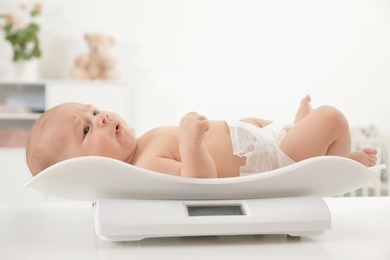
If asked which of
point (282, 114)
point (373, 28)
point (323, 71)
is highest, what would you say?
point (373, 28)

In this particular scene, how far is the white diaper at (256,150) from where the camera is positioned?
113 centimetres

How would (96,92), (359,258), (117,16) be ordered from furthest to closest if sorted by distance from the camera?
(117,16), (96,92), (359,258)

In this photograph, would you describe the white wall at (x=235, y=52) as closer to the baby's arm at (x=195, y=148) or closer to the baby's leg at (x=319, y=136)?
the baby's leg at (x=319, y=136)

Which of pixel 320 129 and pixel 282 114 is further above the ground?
pixel 320 129

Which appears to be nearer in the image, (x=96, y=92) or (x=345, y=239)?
(x=345, y=239)

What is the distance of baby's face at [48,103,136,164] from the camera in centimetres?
113

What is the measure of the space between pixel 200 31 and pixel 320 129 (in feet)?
10.8

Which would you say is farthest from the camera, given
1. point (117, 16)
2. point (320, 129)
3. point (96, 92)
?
point (117, 16)

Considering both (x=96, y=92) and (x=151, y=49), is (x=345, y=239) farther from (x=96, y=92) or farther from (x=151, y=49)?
(x=151, y=49)

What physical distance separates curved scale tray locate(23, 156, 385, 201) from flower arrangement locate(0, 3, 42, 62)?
321 cm

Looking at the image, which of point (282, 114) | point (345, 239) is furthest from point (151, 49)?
point (345, 239)

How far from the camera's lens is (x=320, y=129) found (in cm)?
110

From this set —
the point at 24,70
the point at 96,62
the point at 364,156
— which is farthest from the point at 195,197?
the point at 24,70

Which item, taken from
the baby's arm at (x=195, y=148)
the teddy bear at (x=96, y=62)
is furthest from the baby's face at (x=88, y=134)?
the teddy bear at (x=96, y=62)
